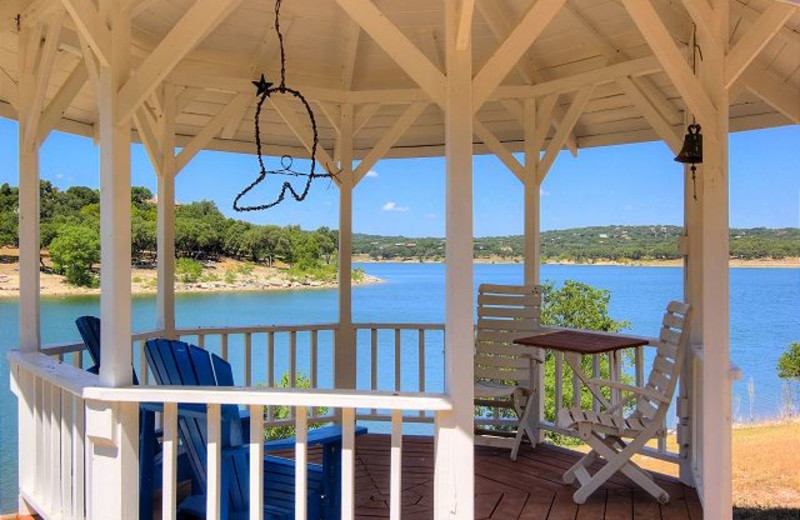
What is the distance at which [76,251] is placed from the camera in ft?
47.0

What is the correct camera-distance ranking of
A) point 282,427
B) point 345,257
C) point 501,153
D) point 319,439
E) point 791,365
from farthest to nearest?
point 791,365 → point 282,427 → point 345,257 → point 501,153 → point 319,439

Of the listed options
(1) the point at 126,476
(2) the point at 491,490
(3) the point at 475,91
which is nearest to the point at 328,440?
(1) the point at 126,476

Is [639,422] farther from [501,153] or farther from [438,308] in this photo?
[438,308]

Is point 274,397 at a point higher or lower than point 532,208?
lower

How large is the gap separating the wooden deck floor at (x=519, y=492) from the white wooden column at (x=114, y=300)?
4.31ft

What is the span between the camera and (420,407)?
2.34 m

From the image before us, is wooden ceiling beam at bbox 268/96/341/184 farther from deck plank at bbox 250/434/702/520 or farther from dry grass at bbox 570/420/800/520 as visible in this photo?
dry grass at bbox 570/420/800/520

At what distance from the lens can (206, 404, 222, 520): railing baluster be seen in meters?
2.46

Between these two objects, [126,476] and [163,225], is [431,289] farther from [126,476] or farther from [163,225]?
[126,476]

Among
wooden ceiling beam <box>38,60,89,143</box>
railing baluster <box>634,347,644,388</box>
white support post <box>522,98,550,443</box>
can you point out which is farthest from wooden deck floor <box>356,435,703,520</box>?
wooden ceiling beam <box>38,60,89,143</box>

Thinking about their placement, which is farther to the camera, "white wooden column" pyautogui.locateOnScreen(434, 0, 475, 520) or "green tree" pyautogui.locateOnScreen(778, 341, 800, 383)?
"green tree" pyautogui.locateOnScreen(778, 341, 800, 383)

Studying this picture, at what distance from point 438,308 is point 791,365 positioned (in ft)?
49.7

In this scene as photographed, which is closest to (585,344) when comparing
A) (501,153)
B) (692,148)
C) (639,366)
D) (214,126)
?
(639,366)

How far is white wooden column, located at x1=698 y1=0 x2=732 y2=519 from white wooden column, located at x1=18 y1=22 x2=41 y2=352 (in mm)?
3335
